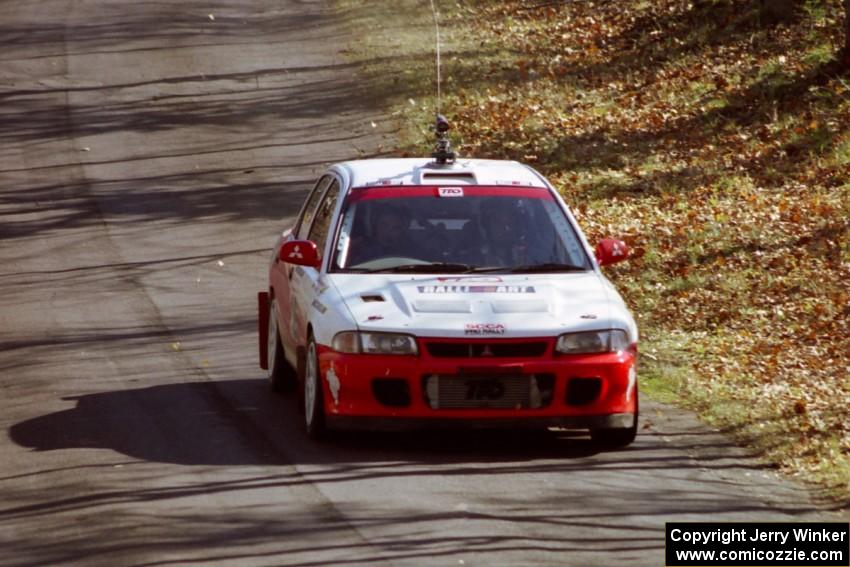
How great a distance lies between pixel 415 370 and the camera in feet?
33.0

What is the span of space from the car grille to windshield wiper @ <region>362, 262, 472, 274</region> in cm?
94

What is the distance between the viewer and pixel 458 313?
401 inches

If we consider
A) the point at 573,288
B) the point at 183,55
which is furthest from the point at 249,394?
the point at 183,55

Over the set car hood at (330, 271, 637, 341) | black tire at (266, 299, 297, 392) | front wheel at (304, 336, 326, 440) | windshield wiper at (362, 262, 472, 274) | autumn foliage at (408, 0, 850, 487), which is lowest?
autumn foliage at (408, 0, 850, 487)

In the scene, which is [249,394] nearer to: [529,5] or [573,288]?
[573,288]

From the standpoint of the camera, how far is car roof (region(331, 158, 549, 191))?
458 inches

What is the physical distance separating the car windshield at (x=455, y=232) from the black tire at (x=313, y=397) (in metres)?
0.66

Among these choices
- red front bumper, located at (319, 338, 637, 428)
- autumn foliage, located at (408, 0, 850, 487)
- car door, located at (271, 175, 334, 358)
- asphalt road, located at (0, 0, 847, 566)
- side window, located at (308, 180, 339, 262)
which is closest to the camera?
asphalt road, located at (0, 0, 847, 566)

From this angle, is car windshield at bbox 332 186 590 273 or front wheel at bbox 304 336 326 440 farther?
car windshield at bbox 332 186 590 273

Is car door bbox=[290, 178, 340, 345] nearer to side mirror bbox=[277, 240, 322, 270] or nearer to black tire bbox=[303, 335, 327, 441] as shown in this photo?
side mirror bbox=[277, 240, 322, 270]

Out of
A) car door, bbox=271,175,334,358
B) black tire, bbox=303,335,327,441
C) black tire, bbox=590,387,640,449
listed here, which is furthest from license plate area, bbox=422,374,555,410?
car door, bbox=271,175,334,358

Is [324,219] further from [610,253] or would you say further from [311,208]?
[610,253]

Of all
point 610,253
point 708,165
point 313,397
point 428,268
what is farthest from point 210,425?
point 708,165

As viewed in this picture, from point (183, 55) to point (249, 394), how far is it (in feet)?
66.0
